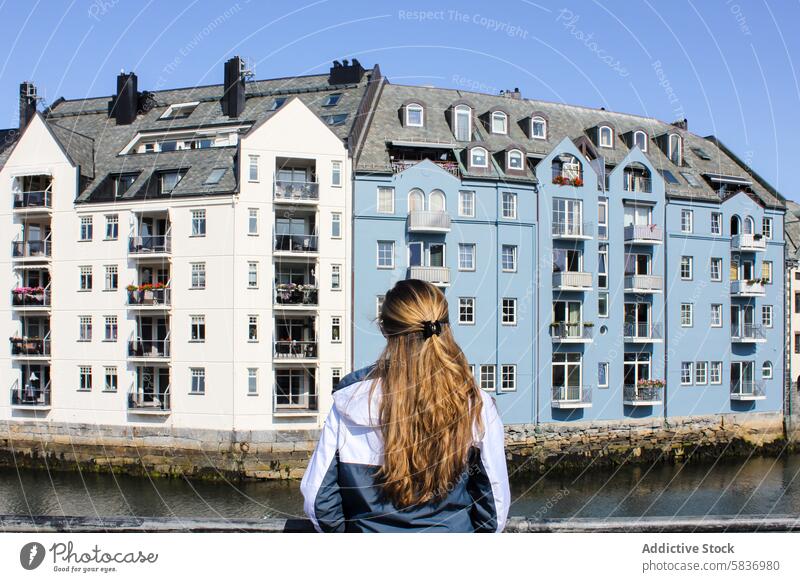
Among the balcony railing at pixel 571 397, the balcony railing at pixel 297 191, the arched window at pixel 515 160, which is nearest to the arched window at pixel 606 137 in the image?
the arched window at pixel 515 160

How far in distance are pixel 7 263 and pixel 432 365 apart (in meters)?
29.0

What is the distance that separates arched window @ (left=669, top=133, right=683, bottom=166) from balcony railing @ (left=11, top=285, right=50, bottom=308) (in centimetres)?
2911

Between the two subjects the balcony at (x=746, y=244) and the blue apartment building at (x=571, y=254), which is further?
the balcony at (x=746, y=244)

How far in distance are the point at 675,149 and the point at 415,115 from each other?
46.7ft

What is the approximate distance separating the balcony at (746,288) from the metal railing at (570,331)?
29.2ft

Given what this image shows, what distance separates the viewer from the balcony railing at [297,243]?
27.5 metres

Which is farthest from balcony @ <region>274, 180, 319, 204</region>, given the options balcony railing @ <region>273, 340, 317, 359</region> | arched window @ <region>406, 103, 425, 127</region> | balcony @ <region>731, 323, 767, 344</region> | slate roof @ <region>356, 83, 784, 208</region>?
balcony @ <region>731, 323, 767, 344</region>

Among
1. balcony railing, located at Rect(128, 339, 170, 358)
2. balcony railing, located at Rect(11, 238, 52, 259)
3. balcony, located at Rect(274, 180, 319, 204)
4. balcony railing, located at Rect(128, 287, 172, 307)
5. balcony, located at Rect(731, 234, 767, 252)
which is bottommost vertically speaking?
balcony railing, located at Rect(128, 339, 170, 358)

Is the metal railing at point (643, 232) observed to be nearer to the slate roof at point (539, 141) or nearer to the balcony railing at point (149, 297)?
the slate roof at point (539, 141)

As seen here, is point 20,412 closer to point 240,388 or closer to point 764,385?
point 240,388

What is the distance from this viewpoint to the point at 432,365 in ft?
10.8

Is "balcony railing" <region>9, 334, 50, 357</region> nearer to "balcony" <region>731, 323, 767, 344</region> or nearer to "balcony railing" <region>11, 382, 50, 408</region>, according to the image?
"balcony railing" <region>11, 382, 50, 408</region>

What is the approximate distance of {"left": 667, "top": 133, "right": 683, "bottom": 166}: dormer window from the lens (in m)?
37.1
